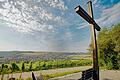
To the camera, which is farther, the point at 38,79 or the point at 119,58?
the point at 119,58

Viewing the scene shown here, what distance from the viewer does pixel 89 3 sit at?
974 cm

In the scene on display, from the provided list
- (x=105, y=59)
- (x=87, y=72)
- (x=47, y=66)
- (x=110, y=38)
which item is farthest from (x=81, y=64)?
(x=87, y=72)

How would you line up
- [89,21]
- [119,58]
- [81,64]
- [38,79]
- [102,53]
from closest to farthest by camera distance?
1. [38,79]
2. [89,21]
3. [119,58]
4. [102,53]
5. [81,64]

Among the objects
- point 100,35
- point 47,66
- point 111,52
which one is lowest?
point 47,66

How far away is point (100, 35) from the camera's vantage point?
3753cm

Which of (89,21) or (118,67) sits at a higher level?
(89,21)

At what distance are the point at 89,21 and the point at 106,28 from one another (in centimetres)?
2933

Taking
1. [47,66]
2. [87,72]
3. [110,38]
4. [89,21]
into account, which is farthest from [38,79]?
[47,66]

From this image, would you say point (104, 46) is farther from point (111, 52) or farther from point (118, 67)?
point (118, 67)

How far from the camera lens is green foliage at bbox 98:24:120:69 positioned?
113 feet

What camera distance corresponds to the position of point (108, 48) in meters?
36.1

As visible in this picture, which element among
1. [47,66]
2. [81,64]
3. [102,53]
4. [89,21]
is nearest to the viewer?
[89,21]

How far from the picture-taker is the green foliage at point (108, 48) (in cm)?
3447

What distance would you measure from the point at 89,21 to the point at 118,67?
93.8ft
